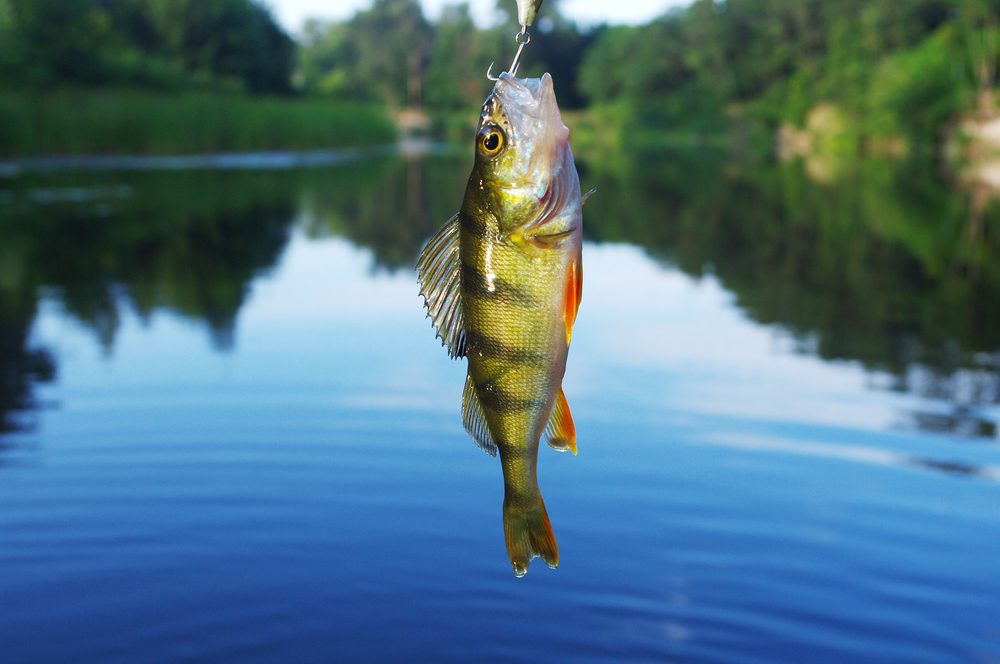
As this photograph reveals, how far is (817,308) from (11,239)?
11.5m

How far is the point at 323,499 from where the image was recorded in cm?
649

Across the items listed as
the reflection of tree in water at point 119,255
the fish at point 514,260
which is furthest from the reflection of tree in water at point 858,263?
the fish at point 514,260

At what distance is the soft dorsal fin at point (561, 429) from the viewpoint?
2.42 meters

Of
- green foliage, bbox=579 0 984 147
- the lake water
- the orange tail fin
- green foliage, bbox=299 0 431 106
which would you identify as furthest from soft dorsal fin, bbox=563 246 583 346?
green foliage, bbox=299 0 431 106

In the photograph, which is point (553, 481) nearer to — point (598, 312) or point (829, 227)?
point (598, 312)

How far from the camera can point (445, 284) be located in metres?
2.26

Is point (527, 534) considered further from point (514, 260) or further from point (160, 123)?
point (160, 123)

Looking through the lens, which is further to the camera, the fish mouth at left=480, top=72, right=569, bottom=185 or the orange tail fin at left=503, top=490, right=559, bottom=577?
the orange tail fin at left=503, top=490, right=559, bottom=577

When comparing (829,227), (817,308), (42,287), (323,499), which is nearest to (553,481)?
(323,499)

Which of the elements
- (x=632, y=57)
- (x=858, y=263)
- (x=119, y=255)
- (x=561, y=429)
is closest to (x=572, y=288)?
(x=561, y=429)

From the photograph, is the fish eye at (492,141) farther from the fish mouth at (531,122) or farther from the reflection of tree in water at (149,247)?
the reflection of tree in water at (149,247)

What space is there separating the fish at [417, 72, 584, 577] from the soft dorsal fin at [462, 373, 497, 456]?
0.05m

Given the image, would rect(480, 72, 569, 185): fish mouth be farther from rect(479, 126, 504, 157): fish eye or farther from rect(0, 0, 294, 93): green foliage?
rect(0, 0, 294, 93): green foliage

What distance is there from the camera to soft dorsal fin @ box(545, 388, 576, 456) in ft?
7.95
